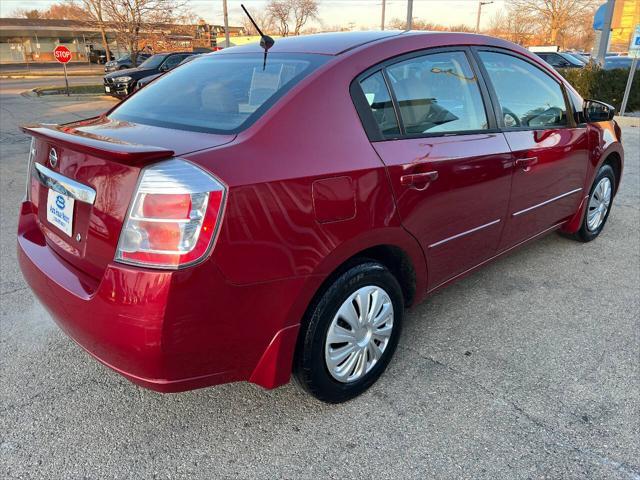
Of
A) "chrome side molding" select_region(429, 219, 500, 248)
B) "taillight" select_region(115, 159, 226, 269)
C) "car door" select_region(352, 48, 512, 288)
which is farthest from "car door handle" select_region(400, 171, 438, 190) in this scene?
"taillight" select_region(115, 159, 226, 269)

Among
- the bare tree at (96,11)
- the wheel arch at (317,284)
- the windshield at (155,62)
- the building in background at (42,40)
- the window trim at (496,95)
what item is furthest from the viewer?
the building in background at (42,40)

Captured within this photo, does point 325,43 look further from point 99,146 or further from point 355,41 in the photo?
point 99,146

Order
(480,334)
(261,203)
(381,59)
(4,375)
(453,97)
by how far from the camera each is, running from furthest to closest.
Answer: (480,334), (453,97), (4,375), (381,59), (261,203)

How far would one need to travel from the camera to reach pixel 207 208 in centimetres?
171

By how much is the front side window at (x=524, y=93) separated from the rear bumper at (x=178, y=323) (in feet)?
6.43

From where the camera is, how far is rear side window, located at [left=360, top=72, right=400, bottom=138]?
2.32 metres

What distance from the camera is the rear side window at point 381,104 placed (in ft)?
7.63

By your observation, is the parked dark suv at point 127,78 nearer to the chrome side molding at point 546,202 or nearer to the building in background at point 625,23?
the chrome side molding at point 546,202

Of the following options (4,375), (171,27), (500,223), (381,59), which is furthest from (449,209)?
(171,27)

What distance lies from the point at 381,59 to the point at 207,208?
124 centimetres

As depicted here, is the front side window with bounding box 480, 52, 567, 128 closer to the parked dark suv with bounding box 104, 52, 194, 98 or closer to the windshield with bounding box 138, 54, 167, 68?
the parked dark suv with bounding box 104, 52, 194, 98

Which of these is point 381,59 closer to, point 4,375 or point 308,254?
point 308,254

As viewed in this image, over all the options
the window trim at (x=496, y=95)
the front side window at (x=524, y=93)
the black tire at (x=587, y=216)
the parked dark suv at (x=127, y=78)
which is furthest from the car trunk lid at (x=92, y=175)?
the parked dark suv at (x=127, y=78)

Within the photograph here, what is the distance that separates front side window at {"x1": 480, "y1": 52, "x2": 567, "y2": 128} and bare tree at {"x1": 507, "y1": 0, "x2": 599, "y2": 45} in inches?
1311
